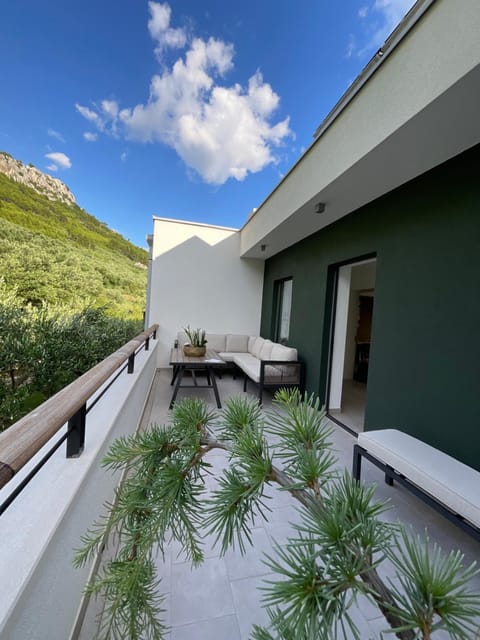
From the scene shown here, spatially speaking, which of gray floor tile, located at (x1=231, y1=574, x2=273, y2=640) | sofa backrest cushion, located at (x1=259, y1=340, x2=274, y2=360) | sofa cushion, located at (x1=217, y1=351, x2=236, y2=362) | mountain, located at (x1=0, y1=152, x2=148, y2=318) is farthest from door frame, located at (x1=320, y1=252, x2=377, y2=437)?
mountain, located at (x1=0, y1=152, x2=148, y2=318)

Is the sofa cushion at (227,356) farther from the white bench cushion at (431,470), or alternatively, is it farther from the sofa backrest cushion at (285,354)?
the white bench cushion at (431,470)

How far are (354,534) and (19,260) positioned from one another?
10.1 m

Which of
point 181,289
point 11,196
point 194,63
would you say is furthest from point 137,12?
point 11,196

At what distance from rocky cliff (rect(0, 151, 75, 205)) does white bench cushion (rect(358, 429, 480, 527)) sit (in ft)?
47.7

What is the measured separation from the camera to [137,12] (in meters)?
4.17

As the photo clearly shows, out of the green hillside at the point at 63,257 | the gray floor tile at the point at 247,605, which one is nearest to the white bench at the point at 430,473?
the gray floor tile at the point at 247,605

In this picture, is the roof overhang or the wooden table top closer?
the roof overhang

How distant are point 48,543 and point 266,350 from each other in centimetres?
418

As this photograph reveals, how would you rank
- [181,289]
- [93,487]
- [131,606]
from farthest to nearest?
[181,289], [93,487], [131,606]

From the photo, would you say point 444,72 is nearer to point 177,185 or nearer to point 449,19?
point 449,19

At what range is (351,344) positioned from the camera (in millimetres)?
5676

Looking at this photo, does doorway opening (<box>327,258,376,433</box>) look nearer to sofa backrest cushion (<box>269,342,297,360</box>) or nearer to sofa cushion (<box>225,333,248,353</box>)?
sofa backrest cushion (<box>269,342,297,360</box>)

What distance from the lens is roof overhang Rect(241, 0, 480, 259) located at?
140 centimetres

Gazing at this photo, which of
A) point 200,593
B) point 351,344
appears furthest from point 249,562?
point 351,344
